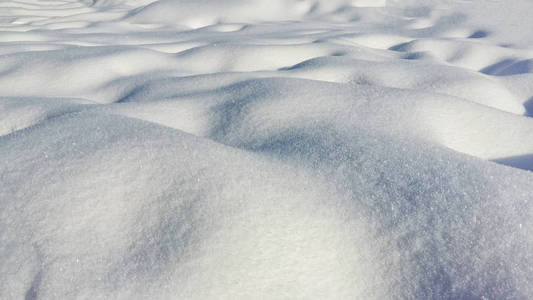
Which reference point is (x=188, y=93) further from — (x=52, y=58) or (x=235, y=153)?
(x=52, y=58)

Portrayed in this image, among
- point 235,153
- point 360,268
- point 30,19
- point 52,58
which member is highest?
point 30,19

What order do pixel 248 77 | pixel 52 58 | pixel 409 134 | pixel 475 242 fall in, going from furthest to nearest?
pixel 52 58 → pixel 248 77 → pixel 409 134 → pixel 475 242

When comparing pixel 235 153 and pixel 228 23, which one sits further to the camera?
pixel 228 23

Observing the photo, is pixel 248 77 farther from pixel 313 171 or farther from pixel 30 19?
pixel 30 19

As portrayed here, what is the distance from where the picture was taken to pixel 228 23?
9.21 ft

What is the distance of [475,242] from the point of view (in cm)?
54

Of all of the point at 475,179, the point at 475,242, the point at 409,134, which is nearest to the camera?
the point at 475,242

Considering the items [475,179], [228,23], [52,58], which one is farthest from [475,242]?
[228,23]

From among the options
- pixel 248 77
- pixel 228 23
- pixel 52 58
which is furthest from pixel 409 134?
pixel 228 23

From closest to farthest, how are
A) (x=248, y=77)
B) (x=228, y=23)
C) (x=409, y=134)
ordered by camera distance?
(x=409, y=134) < (x=248, y=77) < (x=228, y=23)

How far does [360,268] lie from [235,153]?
296 millimetres

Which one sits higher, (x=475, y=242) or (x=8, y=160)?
(x=8, y=160)

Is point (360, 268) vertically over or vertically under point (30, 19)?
under

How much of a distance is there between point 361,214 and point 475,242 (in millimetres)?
158
